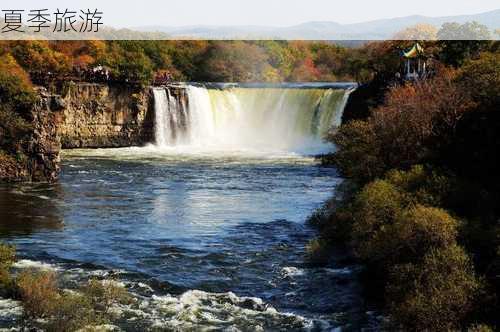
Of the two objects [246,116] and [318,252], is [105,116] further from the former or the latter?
[318,252]

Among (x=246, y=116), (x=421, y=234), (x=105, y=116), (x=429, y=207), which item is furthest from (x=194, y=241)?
(x=246, y=116)

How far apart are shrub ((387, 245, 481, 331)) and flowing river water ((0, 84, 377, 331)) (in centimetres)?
136

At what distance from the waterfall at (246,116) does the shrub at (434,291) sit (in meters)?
35.7

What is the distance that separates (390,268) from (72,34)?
171ft

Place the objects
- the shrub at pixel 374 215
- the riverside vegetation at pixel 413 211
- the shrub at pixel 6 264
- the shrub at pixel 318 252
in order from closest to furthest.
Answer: the riverside vegetation at pixel 413 211 < the shrub at pixel 6 264 < the shrub at pixel 374 215 < the shrub at pixel 318 252

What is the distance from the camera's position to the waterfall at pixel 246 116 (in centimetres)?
5447

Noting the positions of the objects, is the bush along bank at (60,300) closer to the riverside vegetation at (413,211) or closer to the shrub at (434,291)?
the riverside vegetation at (413,211)

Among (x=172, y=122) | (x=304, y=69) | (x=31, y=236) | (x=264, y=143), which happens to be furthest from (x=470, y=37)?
(x=304, y=69)

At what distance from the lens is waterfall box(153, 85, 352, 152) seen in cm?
5447

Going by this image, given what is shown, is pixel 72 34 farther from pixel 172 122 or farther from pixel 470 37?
pixel 470 37

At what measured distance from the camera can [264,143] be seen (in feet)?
187

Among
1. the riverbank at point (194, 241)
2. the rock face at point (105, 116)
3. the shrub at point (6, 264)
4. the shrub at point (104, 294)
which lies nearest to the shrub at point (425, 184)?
the riverbank at point (194, 241)

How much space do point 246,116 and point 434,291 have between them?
44618mm

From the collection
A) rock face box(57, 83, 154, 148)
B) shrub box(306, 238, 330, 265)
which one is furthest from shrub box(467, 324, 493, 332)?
rock face box(57, 83, 154, 148)
